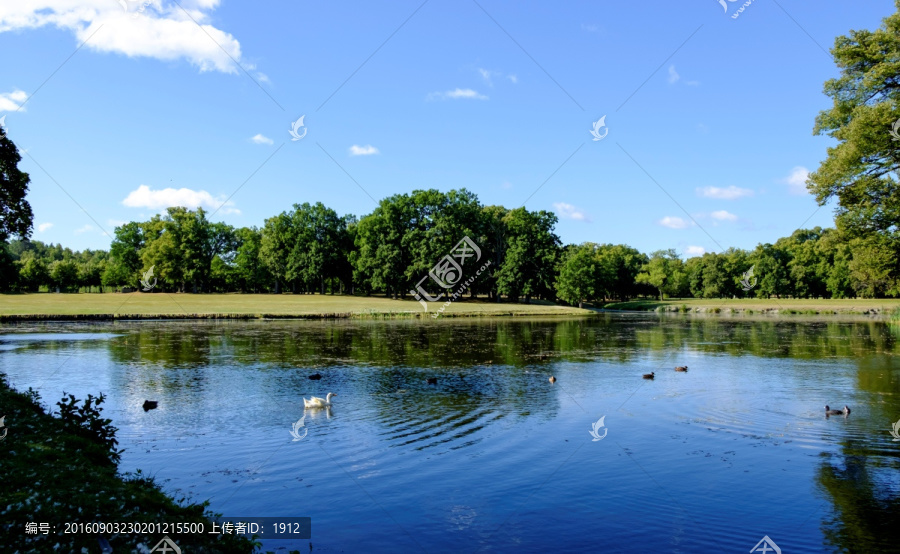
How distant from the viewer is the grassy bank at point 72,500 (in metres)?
6.95

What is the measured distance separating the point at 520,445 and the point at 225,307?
7167 centimetres

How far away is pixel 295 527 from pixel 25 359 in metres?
28.3

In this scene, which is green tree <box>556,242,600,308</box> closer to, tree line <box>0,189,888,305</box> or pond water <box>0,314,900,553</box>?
tree line <box>0,189,888,305</box>

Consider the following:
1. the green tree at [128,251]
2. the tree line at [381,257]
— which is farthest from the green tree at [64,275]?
the green tree at [128,251]

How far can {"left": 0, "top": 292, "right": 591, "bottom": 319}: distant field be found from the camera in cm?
6869

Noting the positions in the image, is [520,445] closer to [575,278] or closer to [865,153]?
[865,153]

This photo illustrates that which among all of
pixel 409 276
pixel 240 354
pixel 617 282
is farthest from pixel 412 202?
pixel 240 354

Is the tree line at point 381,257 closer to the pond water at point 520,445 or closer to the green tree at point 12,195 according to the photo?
the pond water at point 520,445

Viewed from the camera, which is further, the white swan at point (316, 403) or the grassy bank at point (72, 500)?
the white swan at point (316, 403)

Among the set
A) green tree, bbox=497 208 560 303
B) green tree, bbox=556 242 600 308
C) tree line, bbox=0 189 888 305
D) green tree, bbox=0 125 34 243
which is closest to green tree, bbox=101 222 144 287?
tree line, bbox=0 189 888 305

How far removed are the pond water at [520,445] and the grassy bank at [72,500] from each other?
1.47 meters

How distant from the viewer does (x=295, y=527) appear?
9.83 m

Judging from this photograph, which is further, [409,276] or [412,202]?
[412,202]

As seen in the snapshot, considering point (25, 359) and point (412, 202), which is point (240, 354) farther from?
point (412, 202)
